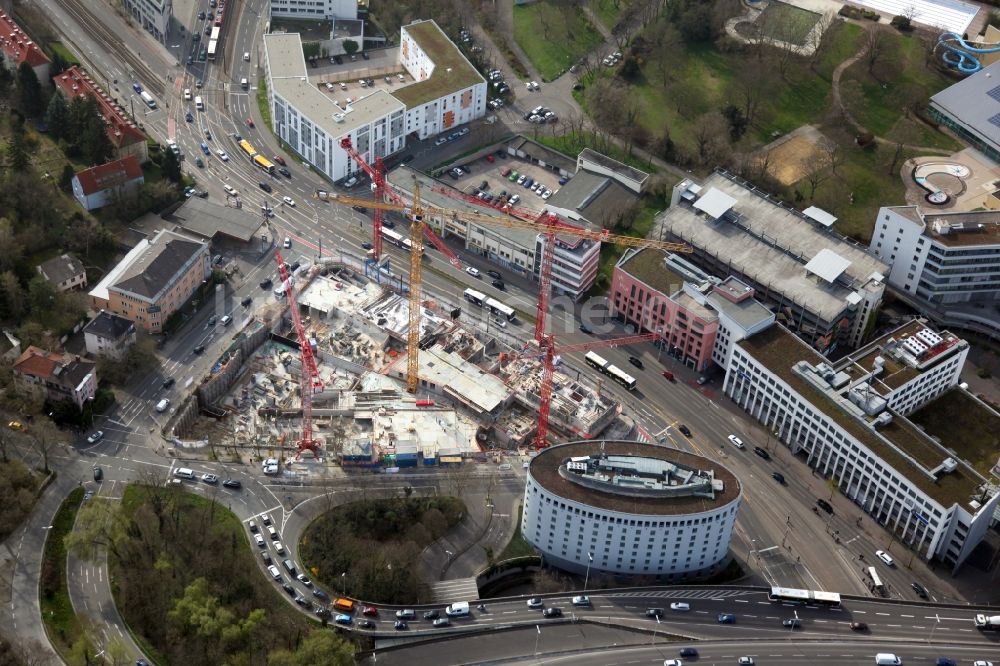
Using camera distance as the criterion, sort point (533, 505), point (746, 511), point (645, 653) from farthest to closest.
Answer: point (746, 511)
point (533, 505)
point (645, 653)

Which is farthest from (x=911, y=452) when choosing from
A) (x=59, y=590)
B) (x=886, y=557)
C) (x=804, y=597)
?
(x=59, y=590)

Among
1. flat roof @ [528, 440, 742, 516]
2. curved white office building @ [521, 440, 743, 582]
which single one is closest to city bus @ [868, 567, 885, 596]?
curved white office building @ [521, 440, 743, 582]

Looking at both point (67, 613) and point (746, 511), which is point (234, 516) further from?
point (746, 511)

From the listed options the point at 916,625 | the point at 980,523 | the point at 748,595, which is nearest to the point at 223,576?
the point at 748,595

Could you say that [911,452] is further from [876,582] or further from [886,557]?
[876,582]

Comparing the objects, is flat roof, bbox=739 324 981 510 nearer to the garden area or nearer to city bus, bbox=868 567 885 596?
city bus, bbox=868 567 885 596
